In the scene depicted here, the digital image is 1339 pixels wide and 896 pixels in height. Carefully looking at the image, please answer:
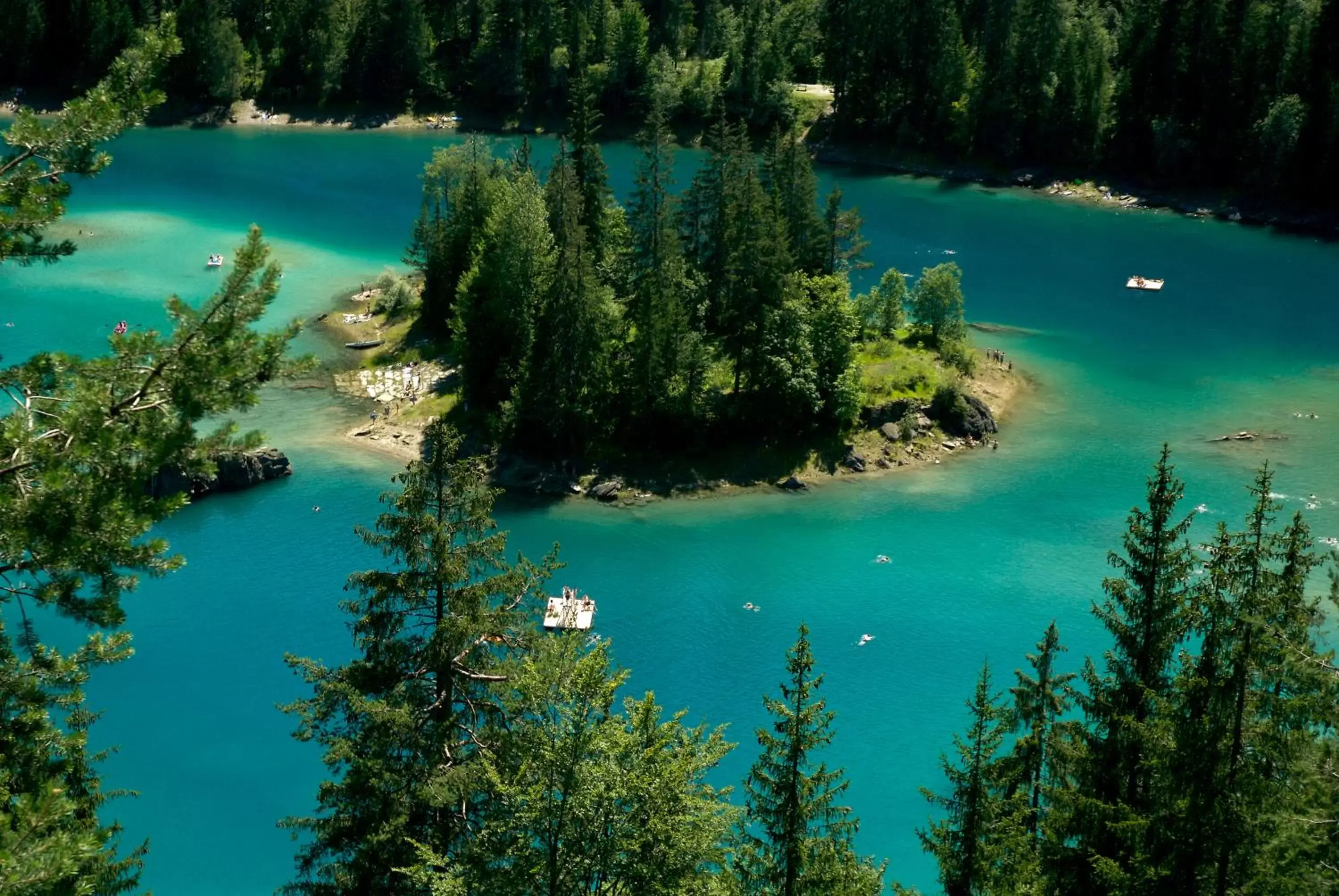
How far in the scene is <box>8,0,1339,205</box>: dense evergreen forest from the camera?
125188mm

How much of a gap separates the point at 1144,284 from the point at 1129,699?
77826 mm

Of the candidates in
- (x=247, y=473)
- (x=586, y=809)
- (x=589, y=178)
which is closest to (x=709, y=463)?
(x=589, y=178)

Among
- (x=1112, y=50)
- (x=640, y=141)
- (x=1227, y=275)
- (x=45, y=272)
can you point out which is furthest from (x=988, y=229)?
(x=45, y=272)

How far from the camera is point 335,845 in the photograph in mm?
29172

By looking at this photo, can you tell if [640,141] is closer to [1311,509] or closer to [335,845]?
[1311,509]

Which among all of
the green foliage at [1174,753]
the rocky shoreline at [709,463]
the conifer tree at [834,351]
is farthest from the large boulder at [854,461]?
the green foliage at [1174,753]

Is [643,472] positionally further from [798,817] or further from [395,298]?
[798,817]

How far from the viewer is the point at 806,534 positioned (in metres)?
66.1

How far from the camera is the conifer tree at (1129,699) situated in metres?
30.2

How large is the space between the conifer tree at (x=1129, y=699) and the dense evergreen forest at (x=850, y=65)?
338ft

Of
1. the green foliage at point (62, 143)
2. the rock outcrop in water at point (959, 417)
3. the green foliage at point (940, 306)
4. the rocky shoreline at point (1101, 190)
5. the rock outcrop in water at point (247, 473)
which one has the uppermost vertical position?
the green foliage at point (62, 143)

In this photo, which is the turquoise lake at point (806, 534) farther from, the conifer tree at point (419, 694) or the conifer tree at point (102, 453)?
the conifer tree at point (102, 453)

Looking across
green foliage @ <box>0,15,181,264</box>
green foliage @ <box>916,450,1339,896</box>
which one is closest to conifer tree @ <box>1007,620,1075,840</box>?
green foliage @ <box>916,450,1339,896</box>

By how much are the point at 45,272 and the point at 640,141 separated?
48161 millimetres
